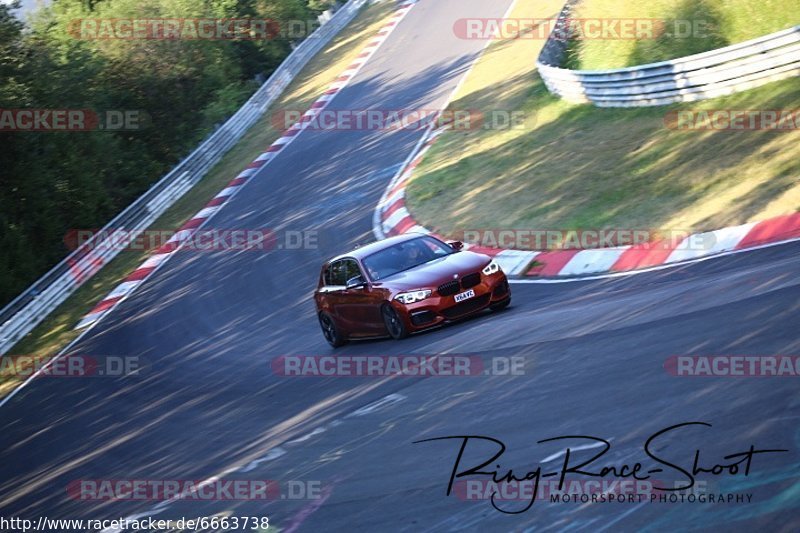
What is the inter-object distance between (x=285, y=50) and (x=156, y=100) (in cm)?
960

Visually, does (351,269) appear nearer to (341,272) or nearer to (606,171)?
(341,272)

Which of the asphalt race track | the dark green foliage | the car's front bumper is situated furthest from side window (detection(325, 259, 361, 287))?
the dark green foliage

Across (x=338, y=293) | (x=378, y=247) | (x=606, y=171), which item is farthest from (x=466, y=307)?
(x=606, y=171)

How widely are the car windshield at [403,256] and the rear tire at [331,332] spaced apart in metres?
1.15

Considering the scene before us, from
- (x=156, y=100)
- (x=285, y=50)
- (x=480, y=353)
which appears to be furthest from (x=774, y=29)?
(x=285, y=50)

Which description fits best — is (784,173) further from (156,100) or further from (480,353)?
(156,100)

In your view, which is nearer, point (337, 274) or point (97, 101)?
point (337, 274)

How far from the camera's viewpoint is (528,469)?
7.42 meters

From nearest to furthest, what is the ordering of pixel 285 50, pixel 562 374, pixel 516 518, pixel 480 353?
pixel 516 518 < pixel 562 374 < pixel 480 353 < pixel 285 50

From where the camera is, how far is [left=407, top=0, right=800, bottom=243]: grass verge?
15.8m

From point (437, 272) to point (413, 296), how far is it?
0.48 m

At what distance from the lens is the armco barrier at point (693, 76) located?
18.5 metres

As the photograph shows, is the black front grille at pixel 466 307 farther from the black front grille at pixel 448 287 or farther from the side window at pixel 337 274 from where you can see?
the side window at pixel 337 274

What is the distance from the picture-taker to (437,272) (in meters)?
13.9
